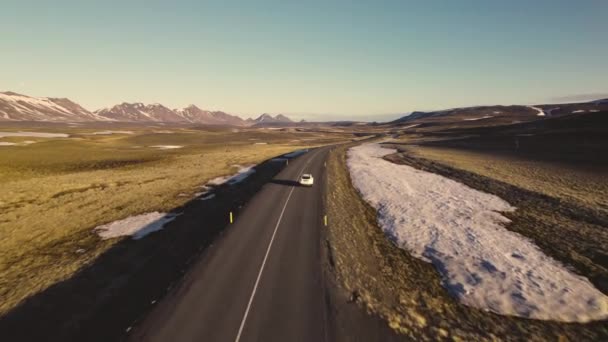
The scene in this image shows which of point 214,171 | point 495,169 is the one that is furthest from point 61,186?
point 495,169

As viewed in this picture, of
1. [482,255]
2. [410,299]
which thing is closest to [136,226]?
[410,299]

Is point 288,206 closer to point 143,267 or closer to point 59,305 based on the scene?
point 143,267

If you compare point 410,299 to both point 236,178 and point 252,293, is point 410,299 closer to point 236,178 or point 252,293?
point 252,293

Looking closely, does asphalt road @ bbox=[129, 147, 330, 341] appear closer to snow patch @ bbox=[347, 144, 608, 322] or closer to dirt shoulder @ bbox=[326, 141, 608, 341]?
dirt shoulder @ bbox=[326, 141, 608, 341]

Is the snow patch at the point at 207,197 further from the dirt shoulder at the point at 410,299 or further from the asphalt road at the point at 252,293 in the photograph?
the dirt shoulder at the point at 410,299

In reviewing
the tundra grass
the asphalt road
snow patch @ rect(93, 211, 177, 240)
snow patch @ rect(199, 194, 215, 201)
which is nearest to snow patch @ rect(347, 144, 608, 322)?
the asphalt road

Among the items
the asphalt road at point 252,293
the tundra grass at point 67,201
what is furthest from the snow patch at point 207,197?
the asphalt road at point 252,293
